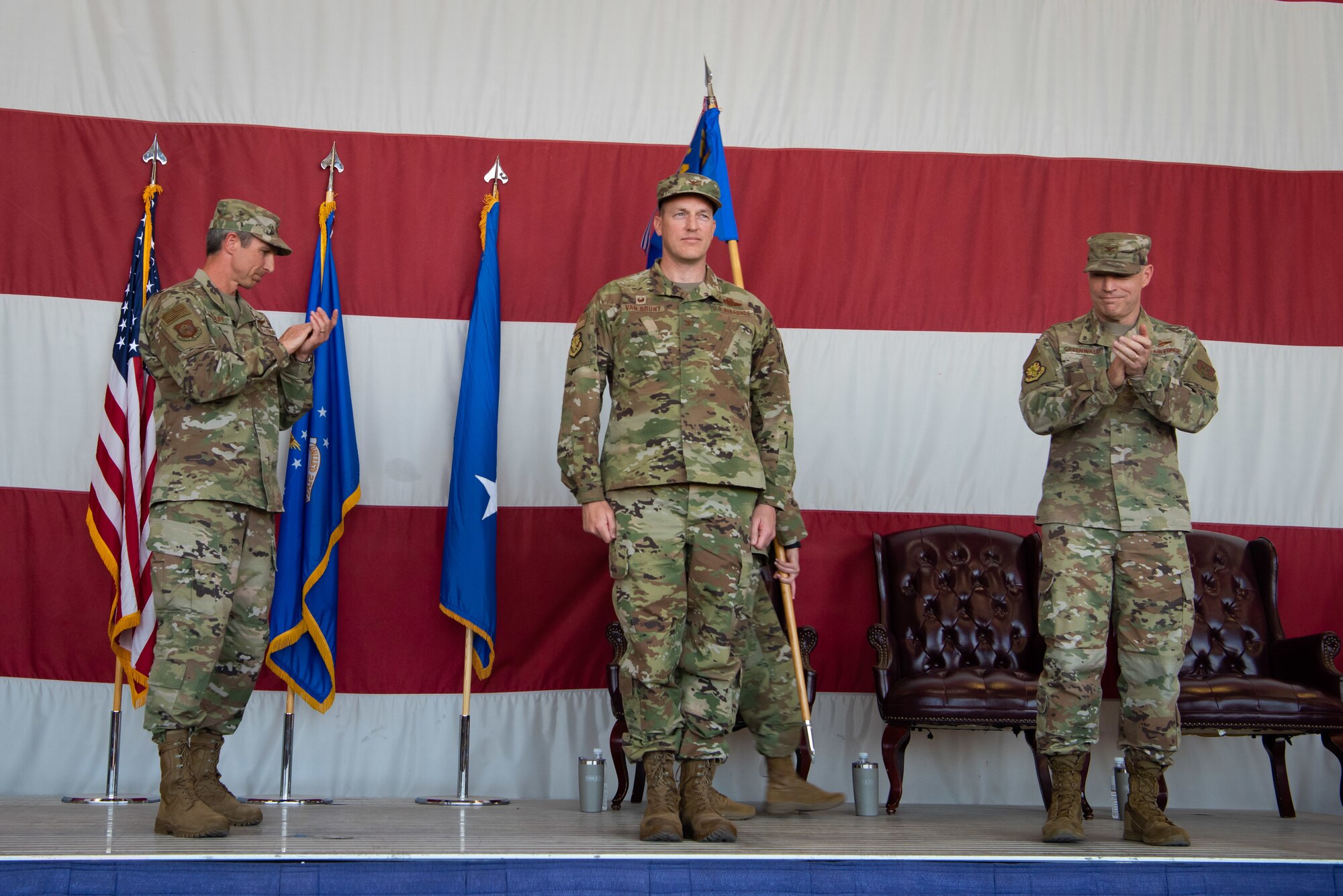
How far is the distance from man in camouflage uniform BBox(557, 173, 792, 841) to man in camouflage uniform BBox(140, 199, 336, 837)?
75cm

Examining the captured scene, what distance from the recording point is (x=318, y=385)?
419 centimetres

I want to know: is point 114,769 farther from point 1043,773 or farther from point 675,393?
point 1043,773

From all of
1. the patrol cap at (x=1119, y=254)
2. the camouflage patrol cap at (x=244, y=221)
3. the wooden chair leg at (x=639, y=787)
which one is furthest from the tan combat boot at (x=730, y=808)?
the camouflage patrol cap at (x=244, y=221)

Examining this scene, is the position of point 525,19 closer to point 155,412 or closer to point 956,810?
point 155,412

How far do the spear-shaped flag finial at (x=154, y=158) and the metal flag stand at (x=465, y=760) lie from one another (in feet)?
6.14

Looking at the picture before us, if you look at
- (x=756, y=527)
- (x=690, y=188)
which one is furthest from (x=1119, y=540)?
(x=690, y=188)

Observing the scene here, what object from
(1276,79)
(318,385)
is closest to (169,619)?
(318,385)

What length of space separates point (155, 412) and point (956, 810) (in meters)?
2.73

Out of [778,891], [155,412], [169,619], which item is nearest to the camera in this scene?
[778,891]

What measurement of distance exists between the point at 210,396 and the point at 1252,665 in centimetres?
348

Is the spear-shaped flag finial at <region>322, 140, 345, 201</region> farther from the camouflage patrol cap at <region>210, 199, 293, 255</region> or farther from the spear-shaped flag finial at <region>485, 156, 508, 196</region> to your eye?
the camouflage patrol cap at <region>210, 199, 293, 255</region>

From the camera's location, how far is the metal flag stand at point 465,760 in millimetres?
4072

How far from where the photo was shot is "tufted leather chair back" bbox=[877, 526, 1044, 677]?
4.36 m

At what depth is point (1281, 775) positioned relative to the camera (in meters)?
4.25
